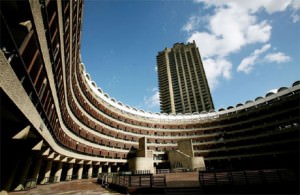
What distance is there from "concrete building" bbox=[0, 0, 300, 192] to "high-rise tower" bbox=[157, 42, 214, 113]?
134 ft

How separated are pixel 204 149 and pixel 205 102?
174 ft

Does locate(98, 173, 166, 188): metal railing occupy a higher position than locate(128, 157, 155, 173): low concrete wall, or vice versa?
locate(128, 157, 155, 173): low concrete wall

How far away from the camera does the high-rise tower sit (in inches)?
4012

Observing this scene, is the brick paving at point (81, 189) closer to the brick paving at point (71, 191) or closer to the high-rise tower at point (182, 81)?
the brick paving at point (71, 191)

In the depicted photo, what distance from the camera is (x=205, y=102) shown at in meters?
99.8

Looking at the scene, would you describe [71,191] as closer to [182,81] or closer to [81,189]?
[81,189]

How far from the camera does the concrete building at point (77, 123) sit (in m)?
6.00

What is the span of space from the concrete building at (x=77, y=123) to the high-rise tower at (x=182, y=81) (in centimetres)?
4071

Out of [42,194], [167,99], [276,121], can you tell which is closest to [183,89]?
[167,99]

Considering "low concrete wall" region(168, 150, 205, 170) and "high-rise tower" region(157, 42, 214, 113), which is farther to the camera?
"high-rise tower" region(157, 42, 214, 113)

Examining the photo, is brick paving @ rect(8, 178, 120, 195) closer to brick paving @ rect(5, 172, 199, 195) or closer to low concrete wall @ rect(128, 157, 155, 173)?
brick paving @ rect(5, 172, 199, 195)

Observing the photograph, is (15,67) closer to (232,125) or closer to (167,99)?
(232,125)

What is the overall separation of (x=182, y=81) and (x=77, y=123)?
93259mm

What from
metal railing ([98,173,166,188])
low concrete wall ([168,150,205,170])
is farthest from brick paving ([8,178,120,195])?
low concrete wall ([168,150,205,170])
